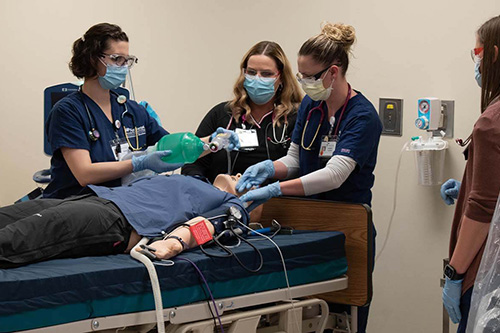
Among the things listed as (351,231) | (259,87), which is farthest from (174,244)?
(259,87)

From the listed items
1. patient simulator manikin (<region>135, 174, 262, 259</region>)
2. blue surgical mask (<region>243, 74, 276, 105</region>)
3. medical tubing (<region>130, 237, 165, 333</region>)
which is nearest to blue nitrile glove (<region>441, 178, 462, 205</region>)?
patient simulator manikin (<region>135, 174, 262, 259</region>)

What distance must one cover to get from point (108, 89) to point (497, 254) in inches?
68.3

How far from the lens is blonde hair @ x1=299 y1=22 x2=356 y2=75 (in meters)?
2.61

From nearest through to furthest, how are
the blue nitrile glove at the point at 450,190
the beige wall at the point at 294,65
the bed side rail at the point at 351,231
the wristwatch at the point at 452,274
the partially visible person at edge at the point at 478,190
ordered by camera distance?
1. the partially visible person at edge at the point at 478,190
2. the wristwatch at the point at 452,274
3. the blue nitrile glove at the point at 450,190
4. the bed side rail at the point at 351,231
5. the beige wall at the point at 294,65

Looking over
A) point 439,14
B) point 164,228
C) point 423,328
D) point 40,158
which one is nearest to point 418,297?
point 423,328

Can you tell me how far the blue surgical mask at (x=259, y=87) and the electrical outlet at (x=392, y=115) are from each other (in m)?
0.63

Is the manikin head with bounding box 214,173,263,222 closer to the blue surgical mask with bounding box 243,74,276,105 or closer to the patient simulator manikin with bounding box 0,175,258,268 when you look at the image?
the patient simulator manikin with bounding box 0,175,258,268

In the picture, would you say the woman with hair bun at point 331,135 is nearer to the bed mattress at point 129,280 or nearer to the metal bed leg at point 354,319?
the metal bed leg at point 354,319

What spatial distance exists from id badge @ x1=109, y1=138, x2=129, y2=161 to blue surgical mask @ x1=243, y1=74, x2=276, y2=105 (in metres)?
0.65

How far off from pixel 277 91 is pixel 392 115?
62 cm

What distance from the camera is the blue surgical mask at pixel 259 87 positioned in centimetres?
→ 310

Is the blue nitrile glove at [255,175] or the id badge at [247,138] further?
the id badge at [247,138]

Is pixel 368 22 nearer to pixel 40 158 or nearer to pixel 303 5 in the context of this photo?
pixel 303 5

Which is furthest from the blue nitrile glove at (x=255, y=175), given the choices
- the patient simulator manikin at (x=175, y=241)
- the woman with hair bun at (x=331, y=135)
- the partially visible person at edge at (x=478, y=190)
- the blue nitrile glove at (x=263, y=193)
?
the partially visible person at edge at (x=478, y=190)
